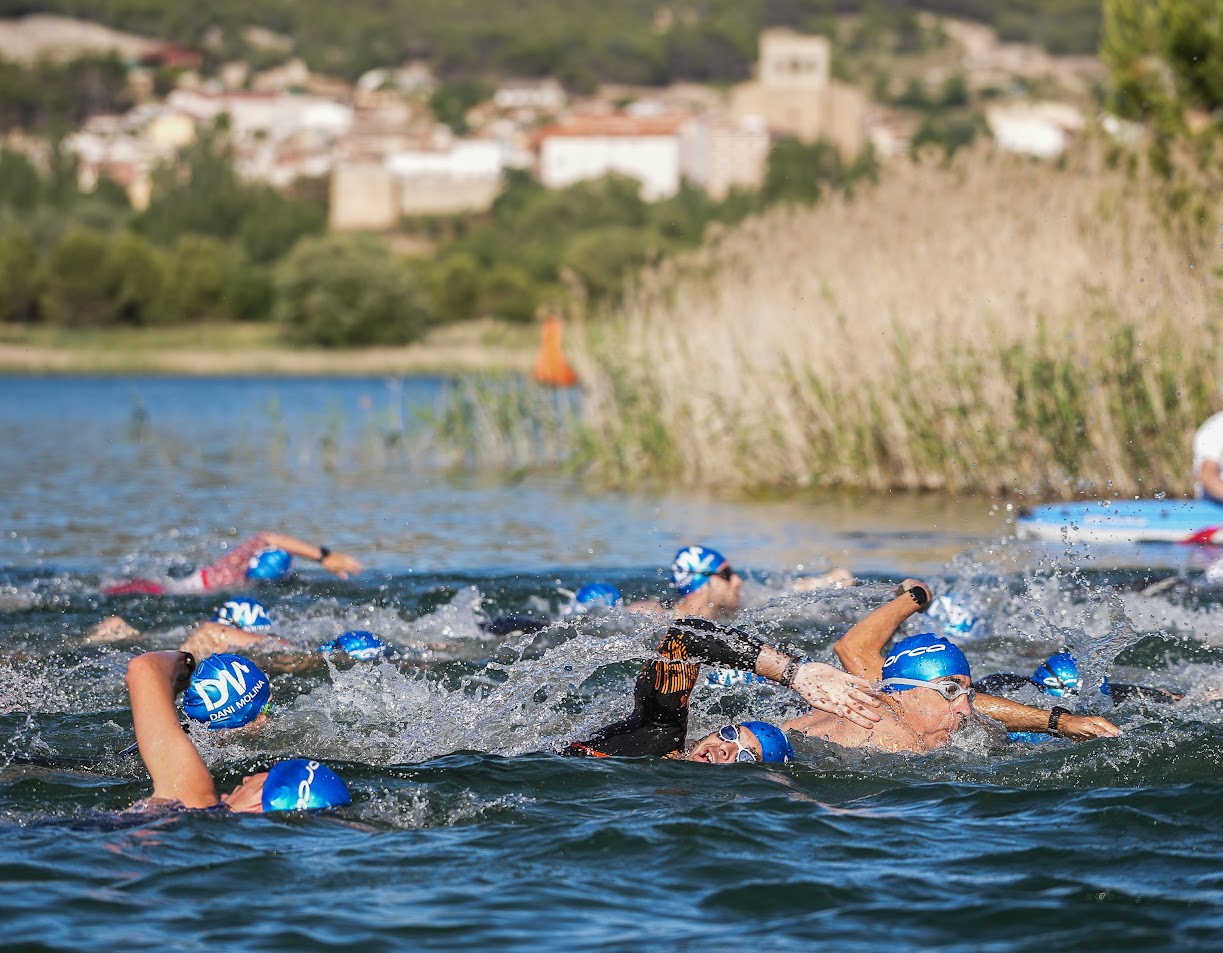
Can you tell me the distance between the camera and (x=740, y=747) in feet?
24.2

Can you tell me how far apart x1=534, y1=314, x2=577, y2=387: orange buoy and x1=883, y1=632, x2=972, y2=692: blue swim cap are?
14.9 m

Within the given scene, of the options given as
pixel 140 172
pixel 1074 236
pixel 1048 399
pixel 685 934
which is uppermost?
pixel 140 172

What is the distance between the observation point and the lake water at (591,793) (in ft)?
18.7

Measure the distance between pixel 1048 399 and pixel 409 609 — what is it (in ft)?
21.8

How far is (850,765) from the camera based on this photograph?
294 inches

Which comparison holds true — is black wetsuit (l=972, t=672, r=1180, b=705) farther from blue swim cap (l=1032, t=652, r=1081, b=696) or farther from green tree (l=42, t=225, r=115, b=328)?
green tree (l=42, t=225, r=115, b=328)

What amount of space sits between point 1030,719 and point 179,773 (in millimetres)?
3735

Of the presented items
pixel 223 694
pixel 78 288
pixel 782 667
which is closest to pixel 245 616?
pixel 223 694

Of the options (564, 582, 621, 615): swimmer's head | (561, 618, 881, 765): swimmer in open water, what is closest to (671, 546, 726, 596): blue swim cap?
(564, 582, 621, 615): swimmer's head

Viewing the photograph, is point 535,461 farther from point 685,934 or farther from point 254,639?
point 685,934

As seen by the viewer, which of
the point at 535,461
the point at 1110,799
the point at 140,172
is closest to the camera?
the point at 1110,799

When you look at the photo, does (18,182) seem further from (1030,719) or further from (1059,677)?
(1030,719)

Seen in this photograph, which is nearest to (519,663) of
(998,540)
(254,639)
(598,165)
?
(254,639)

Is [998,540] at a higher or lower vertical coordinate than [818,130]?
lower
